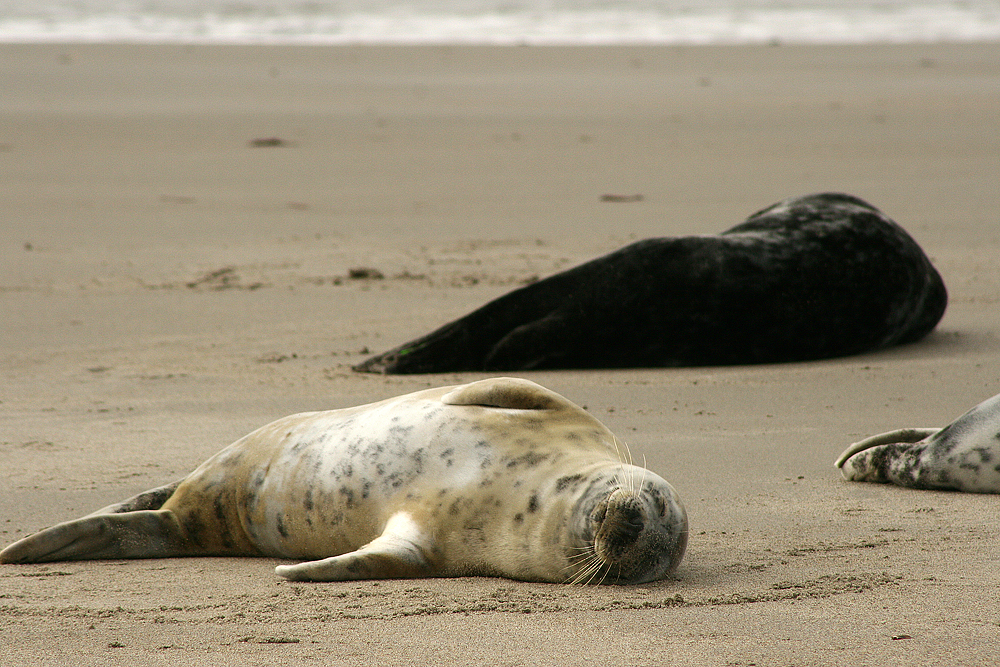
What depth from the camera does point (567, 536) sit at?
8.96 feet

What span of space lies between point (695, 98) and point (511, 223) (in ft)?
21.2

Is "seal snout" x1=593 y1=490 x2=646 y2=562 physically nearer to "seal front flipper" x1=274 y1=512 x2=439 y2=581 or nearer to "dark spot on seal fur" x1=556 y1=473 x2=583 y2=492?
"dark spot on seal fur" x1=556 y1=473 x2=583 y2=492

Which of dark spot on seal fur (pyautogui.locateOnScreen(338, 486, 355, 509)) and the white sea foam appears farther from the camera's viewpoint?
the white sea foam

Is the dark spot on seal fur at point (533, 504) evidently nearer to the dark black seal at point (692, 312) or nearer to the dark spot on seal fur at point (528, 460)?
the dark spot on seal fur at point (528, 460)

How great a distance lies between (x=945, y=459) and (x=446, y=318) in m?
3.04

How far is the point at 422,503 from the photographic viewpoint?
2914mm

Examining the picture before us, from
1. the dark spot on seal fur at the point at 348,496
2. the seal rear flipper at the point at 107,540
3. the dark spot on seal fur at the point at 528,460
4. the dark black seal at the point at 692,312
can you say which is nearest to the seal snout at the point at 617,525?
the dark spot on seal fur at the point at 528,460

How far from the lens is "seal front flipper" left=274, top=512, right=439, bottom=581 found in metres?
2.77

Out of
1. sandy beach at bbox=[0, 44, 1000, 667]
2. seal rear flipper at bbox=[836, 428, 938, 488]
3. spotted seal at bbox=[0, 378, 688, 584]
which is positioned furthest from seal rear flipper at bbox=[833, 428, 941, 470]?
spotted seal at bbox=[0, 378, 688, 584]

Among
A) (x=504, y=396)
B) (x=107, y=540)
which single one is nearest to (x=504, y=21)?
(x=504, y=396)

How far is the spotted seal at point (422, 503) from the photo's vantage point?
273cm

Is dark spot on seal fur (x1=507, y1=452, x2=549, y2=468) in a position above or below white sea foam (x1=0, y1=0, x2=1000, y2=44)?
below

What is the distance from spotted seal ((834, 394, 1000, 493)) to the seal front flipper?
4.98 ft

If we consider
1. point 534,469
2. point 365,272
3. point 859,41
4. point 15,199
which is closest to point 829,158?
point 365,272
